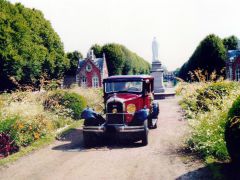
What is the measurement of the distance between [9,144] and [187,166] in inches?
231

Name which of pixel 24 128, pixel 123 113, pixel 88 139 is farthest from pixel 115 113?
pixel 24 128

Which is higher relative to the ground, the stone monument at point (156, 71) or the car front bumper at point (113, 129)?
the stone monument at point (156, 71)

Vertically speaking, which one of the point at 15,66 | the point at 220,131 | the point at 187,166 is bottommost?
the point at 187,166

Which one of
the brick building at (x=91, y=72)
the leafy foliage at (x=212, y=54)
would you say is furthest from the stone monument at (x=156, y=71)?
the brick building at (x=91, y=72)

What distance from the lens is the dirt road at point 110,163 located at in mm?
8094

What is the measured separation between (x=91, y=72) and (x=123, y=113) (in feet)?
149

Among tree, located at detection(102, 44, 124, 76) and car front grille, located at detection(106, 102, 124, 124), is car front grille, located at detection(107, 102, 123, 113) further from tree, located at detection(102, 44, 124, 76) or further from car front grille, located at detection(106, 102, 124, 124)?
tree, located at detection(102, 44, 124, 76)

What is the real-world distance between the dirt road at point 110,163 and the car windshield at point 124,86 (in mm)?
2056

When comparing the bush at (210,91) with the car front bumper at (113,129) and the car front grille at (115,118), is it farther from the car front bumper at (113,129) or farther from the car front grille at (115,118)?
the car front bumper at (113,129)

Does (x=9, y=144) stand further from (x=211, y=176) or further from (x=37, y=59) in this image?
(x=37, y=59)

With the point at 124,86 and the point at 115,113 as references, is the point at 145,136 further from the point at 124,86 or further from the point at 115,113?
the point at 124,86

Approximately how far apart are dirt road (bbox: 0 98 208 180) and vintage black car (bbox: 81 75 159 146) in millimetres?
478

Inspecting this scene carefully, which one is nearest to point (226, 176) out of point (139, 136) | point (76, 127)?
point (139, 136)

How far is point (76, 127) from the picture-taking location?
620 inches
